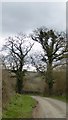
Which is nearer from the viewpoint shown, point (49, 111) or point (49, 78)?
point (49, 111)

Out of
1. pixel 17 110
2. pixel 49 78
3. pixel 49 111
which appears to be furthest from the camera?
pixel 49 78

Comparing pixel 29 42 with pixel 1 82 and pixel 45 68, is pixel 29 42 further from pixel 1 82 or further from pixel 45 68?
pixel 1 82

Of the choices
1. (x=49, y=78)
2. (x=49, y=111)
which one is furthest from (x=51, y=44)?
(x=49, y=111)

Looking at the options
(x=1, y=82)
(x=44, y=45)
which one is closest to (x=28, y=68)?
(x=44, y=45)

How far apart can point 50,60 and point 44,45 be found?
114 inches

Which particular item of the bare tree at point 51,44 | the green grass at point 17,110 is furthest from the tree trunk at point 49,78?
the green grass at point 17,110

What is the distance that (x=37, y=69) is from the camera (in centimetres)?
5800

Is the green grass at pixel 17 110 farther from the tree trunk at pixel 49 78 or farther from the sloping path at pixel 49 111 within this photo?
the tree trunk at pixel 49 78

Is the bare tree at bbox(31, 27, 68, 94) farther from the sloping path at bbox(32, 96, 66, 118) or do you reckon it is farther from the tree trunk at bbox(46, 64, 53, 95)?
the sloping path at bbox(32, 96, 66, 118)

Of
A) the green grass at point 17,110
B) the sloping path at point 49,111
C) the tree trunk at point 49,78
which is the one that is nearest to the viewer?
the green grass at point 17,110

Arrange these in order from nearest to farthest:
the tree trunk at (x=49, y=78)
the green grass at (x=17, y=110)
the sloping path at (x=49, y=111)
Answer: the green grass at (x=17, y=110), the sloping path at (x=49, y=111), the tree trunk at (x=49, y=78)

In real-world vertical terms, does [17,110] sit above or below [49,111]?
above

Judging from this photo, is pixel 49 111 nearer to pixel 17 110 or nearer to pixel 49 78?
pixel 17 110

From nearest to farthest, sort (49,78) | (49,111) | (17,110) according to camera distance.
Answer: (17,110) → (49,111) → (49,78)
